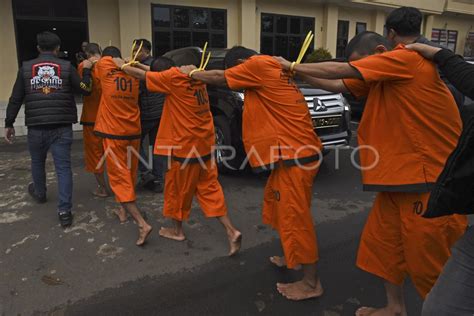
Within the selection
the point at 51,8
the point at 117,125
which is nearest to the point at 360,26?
the point at 51,8

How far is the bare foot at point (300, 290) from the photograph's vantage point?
2.90 meters

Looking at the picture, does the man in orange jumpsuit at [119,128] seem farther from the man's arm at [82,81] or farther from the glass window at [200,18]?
the glass window at [200,18]

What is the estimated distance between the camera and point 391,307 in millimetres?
2607

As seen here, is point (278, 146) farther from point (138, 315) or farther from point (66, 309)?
point (66, 309)

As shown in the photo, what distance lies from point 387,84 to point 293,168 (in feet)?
2.78

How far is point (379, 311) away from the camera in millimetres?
2646

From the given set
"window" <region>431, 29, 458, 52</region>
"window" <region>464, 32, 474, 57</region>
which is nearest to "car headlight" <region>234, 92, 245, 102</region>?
"window" <region>431, 29, 458, 52</region>

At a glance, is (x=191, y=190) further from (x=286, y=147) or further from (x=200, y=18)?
(x=200, y=18)

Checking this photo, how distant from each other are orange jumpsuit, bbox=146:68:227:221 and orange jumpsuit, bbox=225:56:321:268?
62 centimetres

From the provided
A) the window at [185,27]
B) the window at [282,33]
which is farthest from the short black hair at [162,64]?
the window at [282,33]

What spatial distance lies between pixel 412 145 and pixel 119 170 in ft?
8.26

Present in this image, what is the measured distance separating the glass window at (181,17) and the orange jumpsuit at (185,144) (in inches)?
371

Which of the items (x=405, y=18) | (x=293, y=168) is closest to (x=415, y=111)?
(x=405, y=18)

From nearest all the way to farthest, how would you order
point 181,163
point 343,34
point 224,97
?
point 181,163 → point 224,97 → point 343,34
